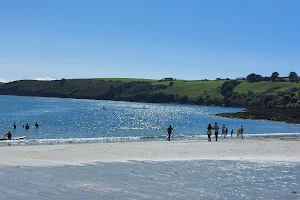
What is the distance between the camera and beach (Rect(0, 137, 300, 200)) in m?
14.0

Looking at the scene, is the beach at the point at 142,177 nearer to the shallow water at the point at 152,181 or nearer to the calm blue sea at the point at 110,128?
the shallow water at the point at 152,181

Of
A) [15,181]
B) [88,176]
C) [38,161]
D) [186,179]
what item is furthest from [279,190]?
[38,161]

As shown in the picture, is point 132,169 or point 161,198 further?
point 132,169

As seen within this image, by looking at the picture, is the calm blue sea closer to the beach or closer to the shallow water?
the beach

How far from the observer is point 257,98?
198 m

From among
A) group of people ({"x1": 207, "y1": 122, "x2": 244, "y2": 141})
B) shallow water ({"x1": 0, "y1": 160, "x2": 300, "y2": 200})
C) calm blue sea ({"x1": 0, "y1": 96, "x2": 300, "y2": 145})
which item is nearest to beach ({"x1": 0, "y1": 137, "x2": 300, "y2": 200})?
shallow water ({"x1": 0, "y1": 160, "x2": 300, "y2": 200})

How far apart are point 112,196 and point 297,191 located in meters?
7.04

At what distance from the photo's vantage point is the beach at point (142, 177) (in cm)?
1400

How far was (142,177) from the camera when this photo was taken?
56.9 feet

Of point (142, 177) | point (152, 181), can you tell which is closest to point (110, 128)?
point (142, 177)

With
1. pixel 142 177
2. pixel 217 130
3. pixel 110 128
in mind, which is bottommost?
pixel 110 128

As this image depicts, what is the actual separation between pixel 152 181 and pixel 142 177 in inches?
39.9

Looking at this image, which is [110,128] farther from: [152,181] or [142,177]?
[152,181]

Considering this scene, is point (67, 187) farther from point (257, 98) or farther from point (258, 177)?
point (257, 98)
